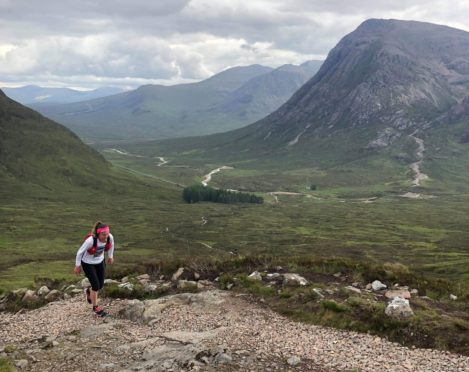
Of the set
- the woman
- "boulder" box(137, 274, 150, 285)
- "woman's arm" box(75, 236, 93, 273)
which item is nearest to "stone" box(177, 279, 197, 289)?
"boulder" box(137, 274, 150, 285)

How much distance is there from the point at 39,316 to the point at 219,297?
10.3m

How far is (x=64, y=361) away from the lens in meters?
21.0

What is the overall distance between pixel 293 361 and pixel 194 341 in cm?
494

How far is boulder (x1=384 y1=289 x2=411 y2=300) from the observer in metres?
25.1

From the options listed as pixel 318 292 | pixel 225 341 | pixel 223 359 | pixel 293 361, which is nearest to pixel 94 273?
pixel 225 341

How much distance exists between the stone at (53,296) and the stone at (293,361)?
59.4 feet

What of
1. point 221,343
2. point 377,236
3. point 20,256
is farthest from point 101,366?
point 377,236

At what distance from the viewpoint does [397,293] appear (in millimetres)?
25703

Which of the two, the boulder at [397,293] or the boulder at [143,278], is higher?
the boulder at [397,293]

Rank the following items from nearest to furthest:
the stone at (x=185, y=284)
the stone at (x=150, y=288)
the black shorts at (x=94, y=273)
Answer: the black shorts at (x=94, y=273) < the stone at (x=185, y=284) < the stone at (x=150, y=288)

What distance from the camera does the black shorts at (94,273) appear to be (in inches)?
1027

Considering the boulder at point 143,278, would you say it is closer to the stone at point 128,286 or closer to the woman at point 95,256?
the stone at point 128,286

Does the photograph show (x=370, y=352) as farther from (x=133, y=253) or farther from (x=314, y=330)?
(x=133, y=253)

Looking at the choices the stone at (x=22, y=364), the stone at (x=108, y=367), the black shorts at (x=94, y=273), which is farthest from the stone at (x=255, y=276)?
the stone at (x=22, y=364)
